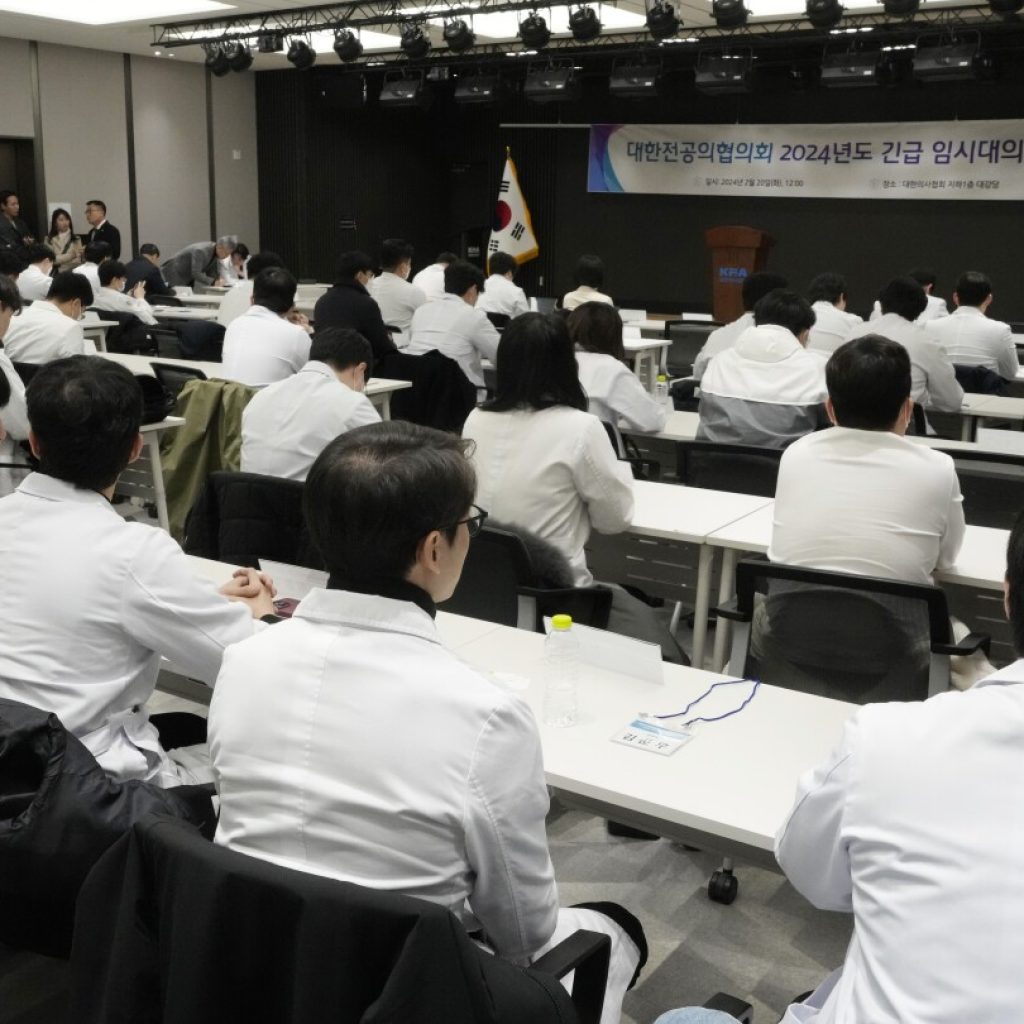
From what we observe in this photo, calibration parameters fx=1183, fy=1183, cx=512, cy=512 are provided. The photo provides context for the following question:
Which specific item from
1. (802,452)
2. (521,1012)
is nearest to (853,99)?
(802,452)

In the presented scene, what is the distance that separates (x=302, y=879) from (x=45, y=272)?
31.2ft

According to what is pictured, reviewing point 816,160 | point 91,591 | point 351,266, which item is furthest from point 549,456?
point 816,160

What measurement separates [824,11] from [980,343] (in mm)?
3310

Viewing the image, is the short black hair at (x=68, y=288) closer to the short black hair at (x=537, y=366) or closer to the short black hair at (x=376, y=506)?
the short black hair at (x=537, y=366)

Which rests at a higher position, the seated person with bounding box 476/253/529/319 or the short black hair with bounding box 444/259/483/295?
the short black hair with bounding box 444/259/483/295

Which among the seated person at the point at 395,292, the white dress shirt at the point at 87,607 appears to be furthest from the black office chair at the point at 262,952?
the seated person at the point at 395,292

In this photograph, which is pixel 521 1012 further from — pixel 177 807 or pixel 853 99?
pixel 853 99

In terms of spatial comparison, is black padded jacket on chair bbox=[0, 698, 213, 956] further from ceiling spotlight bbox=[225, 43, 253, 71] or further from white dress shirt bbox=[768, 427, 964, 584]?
ceiling spotlight bbox=[225, 43, 253, 71]

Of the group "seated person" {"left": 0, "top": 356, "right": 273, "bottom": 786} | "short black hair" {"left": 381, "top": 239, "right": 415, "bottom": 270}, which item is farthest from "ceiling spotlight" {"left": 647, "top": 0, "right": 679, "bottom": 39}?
"seated person" {"left": 0, "top": 356, "right": 273, "bottom": 786}

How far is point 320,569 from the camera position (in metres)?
2.95

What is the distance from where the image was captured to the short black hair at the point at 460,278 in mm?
7570

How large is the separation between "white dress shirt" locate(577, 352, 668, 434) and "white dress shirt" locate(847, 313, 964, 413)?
4.49 ft

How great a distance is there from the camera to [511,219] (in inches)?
599

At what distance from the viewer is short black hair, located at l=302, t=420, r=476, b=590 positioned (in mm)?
1460
